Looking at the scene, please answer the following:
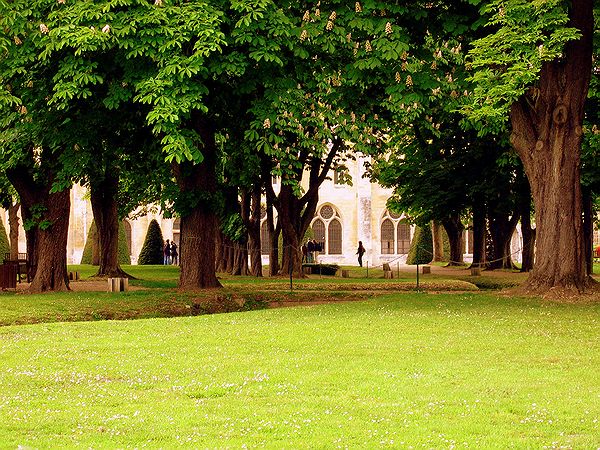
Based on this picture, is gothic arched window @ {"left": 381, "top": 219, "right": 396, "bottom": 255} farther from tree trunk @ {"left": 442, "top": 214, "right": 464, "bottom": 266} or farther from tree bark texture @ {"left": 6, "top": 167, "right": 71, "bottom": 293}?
tree bark texture @ {"left": 6, "top": 167, "right": 71, "bottom": 293}

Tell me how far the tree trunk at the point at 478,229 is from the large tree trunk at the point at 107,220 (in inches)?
568

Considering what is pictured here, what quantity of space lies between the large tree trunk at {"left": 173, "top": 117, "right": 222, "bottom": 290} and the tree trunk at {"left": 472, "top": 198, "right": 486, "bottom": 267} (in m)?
17.3

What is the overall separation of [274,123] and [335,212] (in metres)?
55.0

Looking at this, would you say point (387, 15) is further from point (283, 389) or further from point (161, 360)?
point (283, 389)

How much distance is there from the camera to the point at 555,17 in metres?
22.2

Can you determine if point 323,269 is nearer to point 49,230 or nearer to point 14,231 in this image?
point 14,231

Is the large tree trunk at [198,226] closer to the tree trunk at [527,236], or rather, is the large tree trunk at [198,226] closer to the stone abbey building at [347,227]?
the tree trunk at [527,236]

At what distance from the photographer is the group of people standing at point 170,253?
227 ft

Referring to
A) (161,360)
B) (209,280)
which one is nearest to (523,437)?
(161,360)

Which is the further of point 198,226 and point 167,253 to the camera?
point 167,253

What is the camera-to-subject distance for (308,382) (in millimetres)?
12508

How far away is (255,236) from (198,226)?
17228mm

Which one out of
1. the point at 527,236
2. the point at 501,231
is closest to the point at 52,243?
the point at 527,236

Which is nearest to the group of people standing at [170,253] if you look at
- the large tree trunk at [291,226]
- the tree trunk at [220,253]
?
the tree trunk at [220,253]
